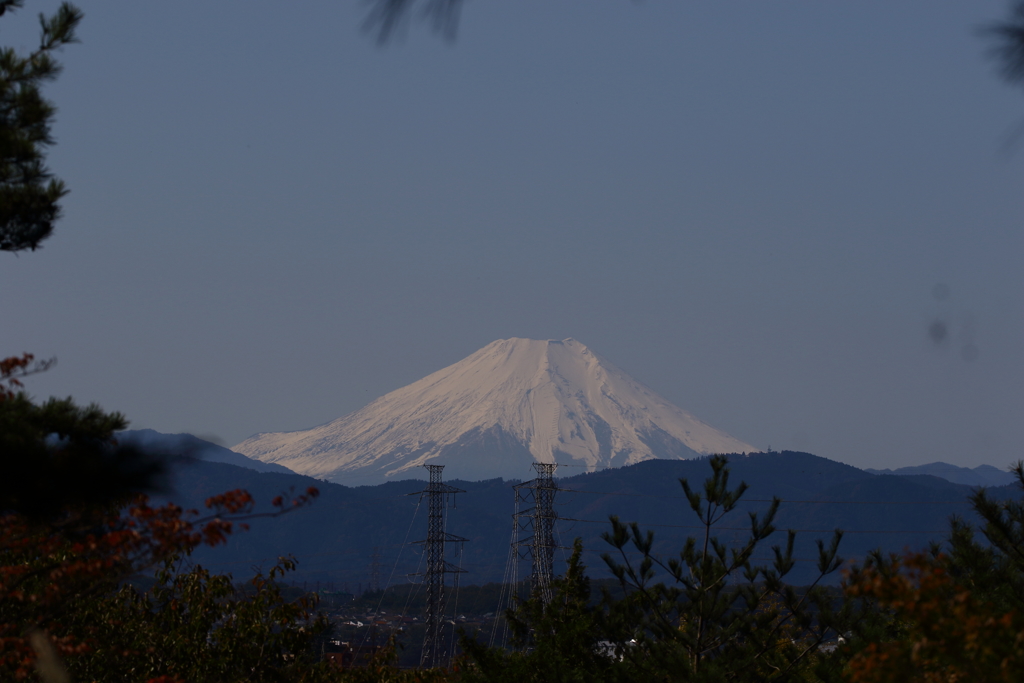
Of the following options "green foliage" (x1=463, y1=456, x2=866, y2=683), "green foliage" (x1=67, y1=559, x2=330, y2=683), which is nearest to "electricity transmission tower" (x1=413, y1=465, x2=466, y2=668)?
"green foliage" (x1=463, y1=456, x2=866, y2=683)

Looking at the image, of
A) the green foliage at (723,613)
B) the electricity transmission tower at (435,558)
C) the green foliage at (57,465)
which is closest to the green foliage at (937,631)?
the green foliage at (57,465)

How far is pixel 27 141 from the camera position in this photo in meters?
9.45

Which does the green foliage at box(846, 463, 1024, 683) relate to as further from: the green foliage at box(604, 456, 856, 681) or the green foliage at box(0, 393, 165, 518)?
the green foliage at box(604, 456, 856, 681)

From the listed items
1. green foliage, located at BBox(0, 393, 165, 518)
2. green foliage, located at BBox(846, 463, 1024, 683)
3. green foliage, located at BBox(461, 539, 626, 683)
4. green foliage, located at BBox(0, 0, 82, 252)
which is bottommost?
green foliage, located at BBox(461, 539, 626, 683)

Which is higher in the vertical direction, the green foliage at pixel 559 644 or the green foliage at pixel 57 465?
the green foliage at pixel 57 465

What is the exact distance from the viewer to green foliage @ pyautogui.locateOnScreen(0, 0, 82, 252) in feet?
30.7

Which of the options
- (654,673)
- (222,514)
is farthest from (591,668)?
(222,514)

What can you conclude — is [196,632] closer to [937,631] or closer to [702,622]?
[702,622]

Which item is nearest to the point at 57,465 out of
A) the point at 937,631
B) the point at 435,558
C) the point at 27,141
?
the point at 27,141

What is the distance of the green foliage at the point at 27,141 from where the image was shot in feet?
30.7

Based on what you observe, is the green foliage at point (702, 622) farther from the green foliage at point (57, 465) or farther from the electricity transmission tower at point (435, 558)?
the electricity transmission tower at point (435, 558)

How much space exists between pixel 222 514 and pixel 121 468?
849mm

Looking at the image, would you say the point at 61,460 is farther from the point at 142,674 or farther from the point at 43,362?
the point at 142,674

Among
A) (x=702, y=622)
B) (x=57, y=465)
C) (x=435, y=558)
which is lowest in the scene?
(x=702, y=622)
